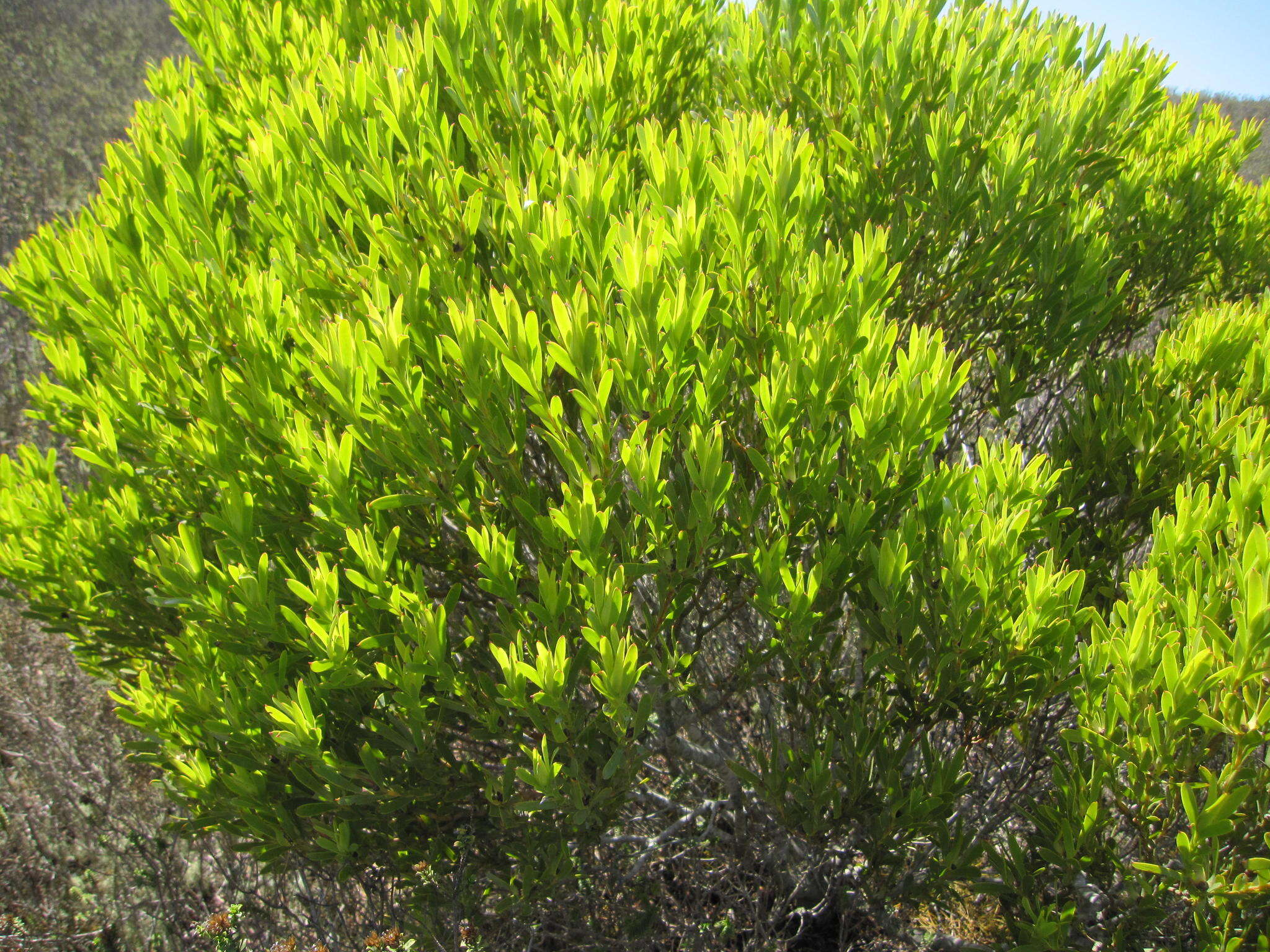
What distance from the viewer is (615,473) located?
73.7 inches

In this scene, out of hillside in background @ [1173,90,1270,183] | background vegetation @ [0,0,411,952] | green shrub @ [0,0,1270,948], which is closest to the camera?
green shrub @ [0,0,1270,948]

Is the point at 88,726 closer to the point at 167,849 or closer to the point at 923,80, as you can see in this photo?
the point at 167,849

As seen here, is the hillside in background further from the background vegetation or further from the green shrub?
the background vegetation

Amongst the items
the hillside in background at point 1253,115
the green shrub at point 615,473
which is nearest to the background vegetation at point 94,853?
the green shrub at point 615,473

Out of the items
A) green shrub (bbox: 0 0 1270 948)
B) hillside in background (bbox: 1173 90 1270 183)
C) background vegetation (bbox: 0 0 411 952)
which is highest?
green shrub (bbox: 0 0 1270 948)

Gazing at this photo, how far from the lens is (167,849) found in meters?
4.29

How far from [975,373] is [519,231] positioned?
2803 millimetres

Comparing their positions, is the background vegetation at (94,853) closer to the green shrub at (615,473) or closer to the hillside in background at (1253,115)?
the green shrub at (615,473)

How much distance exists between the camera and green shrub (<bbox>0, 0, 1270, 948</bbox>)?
1844 mm

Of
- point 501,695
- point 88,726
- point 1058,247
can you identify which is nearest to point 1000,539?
point 501,695

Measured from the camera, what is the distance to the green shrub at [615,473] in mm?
1844

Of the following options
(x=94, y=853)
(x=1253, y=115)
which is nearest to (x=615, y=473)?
(x=94, y=853)

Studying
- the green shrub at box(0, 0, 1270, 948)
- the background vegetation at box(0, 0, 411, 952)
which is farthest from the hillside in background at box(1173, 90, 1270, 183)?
the background vegetation at box(0, 0, 411, 952)

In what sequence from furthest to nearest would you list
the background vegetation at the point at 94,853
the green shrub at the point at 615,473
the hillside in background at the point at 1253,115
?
1. the hillside in background at the point at 1253,115
2. the background vegetation at the point at 94,853
3. the green shrub at the point at 615,473
